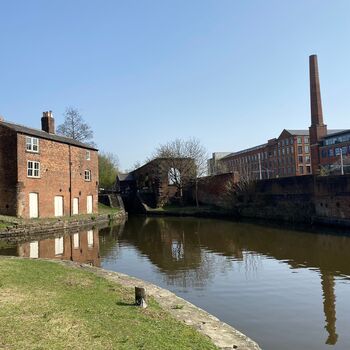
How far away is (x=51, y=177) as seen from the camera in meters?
31.6

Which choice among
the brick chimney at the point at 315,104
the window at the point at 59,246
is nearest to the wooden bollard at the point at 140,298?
the window at the point at 59,246

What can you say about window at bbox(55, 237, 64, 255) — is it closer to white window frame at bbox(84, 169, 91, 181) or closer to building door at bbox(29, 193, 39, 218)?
building door at bbox(29, 193, 39, 218)

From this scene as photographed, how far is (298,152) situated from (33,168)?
2484 inches

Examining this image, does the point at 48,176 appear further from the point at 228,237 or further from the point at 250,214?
the point at 250,214

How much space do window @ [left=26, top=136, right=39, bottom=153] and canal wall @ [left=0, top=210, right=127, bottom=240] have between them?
568 cm

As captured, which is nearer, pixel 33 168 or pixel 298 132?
pixel 33 168

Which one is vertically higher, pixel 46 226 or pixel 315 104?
pixel 315 104

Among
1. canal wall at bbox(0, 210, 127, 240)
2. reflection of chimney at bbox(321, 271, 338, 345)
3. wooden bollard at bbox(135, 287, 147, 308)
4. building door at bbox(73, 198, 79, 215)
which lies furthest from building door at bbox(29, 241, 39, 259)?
building door at bbox(73, 198, 79, 215)

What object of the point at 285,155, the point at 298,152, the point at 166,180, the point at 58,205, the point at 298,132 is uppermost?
the point at 298,132

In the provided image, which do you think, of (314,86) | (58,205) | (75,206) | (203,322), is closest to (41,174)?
(58,205)

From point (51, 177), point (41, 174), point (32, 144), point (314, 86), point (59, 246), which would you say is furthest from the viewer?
point (314, 86)

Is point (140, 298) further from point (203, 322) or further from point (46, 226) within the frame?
point (46, 226)

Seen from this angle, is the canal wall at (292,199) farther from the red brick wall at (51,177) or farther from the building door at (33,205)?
the building door at (33,205)

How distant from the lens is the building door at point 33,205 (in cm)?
2886
